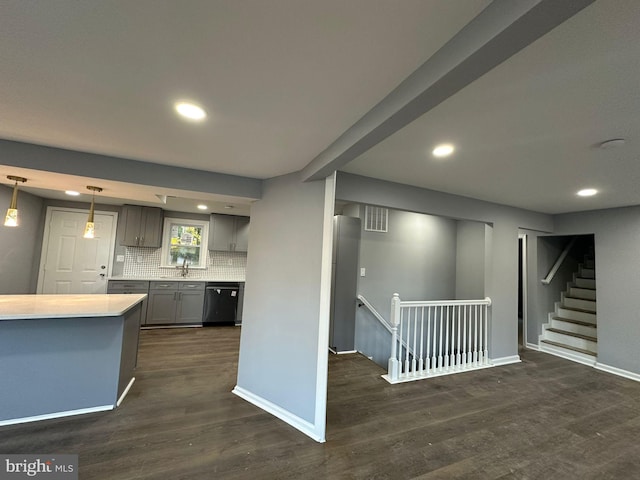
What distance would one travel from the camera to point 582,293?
520 cm

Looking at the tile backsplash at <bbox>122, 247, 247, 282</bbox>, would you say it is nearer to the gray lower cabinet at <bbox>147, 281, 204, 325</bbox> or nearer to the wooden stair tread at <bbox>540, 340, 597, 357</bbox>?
the gray lower cabinet at <bbox>147, 281, 204, 325</bbox>

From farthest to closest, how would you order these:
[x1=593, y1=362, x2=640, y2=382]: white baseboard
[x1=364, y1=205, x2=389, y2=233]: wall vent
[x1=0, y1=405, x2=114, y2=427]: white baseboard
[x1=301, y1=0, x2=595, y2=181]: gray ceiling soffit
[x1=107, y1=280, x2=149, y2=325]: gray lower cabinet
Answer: [x1=107, y1=280, x2=149, y2=325]: gray lower cabinet
[x1=364, y1=205, x2=389, y2=233]: wall vent
[x1=593, y1=362, x2=640, y2=382]: white baseboard
[x1=0, y1=405, x2=114, y2=427]: white baseboard
[x1=301, y1=0, x2=595, y2=181]: gray ceiling soffit

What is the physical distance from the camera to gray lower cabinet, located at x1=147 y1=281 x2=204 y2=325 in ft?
16.7

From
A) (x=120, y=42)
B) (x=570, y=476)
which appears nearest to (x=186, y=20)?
(x=120, y=42)

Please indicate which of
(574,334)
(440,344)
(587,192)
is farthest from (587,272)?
(440,344)

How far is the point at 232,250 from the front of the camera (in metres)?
5.92

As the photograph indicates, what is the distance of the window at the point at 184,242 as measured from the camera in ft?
18.9

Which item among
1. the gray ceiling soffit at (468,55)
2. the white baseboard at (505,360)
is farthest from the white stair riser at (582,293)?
the gray ceiling soffit at (468,55)

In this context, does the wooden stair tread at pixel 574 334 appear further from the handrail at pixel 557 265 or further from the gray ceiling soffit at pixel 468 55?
the gray ceiling soffit at pixel 468 55

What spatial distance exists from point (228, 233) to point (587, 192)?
18.9 ft

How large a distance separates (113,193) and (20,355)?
1773mm

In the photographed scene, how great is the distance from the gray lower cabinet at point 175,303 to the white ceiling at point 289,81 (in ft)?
10.4

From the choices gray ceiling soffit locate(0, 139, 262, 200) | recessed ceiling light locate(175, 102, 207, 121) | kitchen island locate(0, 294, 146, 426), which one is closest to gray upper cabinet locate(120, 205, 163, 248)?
kitchen island locate(0, 294, 146, 426)

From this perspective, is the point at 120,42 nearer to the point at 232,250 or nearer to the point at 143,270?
the point at 232,250
